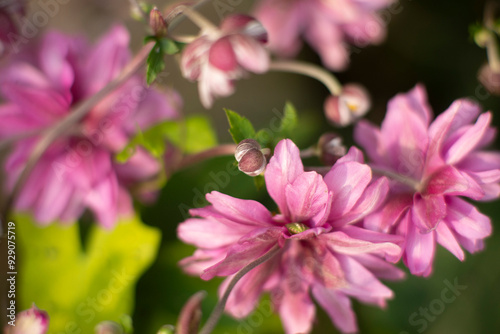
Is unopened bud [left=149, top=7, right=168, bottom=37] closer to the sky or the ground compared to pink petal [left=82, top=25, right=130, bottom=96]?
closer to the sky

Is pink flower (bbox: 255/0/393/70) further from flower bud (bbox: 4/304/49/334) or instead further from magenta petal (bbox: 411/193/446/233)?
flower bud (bbox: 4/304/49/334)

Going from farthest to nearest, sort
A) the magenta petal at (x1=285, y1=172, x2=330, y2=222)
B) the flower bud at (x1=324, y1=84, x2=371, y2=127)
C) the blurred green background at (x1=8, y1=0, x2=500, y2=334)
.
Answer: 1. the blurred green background at (x1=8, y1=0, x2=500, y2=334)
2. the flower bud at (x1=324, y1=84, x2=371, y2=127)
3. the magenta petal at (x1=285, y1=172, x2=330, y2=222)

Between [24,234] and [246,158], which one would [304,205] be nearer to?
[246,158]

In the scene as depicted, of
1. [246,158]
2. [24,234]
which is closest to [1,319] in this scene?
[24,234]

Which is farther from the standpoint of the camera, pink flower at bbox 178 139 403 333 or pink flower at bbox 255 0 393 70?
pink flower at bbox 255 0 393 70

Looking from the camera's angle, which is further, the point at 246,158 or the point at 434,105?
the point at 434,105

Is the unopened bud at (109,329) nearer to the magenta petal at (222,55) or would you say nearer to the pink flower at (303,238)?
the pink flower at (303,238)

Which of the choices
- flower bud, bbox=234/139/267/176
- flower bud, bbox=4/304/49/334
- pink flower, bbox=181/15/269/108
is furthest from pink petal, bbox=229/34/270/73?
flower bud, bbox=4/304/49/334

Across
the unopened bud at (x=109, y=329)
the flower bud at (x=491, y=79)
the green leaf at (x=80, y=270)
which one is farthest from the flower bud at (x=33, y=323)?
the flower bud at (x=491, y=79)
